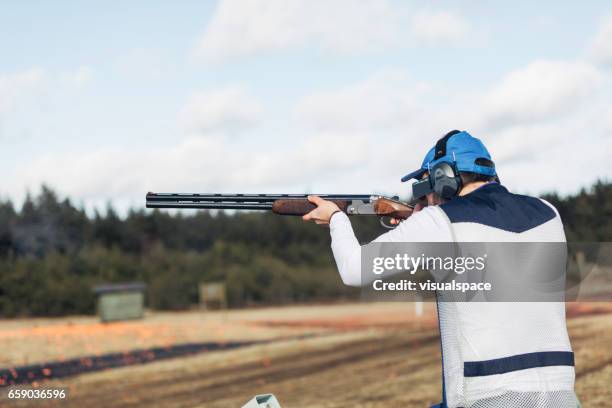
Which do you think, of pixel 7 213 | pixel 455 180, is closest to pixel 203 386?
pixel 455 180

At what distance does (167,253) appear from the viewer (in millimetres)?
60344

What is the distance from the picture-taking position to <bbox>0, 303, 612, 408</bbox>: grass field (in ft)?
46.0

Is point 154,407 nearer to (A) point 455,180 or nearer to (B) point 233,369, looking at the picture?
(B) point 233,369

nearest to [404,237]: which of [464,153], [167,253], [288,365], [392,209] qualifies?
[464,153]

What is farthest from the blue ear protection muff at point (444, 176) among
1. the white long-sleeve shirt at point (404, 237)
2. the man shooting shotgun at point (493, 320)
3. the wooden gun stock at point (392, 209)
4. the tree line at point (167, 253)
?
the tree line at point (167, 253)

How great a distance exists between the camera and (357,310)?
44.4m

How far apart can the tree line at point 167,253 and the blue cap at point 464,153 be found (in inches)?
1258

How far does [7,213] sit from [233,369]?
48.4 m

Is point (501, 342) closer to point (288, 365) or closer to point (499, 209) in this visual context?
point (499, 209)

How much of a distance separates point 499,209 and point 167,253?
58586 millimetres

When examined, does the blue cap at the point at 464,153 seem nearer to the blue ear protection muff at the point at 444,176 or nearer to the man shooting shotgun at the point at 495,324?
the blue ear protection muff at the point at 444,176

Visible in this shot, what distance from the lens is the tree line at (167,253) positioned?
151 ft

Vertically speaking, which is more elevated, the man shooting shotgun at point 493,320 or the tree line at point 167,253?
the tree line at point 167,253

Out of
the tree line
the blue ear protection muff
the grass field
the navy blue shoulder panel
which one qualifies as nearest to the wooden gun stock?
the blue ear protection muff
